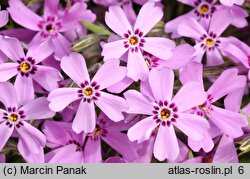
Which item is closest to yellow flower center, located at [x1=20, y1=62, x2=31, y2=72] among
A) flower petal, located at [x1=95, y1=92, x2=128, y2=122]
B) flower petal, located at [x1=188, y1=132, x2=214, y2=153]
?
flower petal, located at [x1=95, y1=92, x2=128, y2=122]

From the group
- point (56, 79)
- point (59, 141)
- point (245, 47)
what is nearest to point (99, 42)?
point (56, 79)

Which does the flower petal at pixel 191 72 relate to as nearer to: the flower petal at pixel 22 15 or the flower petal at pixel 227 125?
the flower petal at pixel 227 125

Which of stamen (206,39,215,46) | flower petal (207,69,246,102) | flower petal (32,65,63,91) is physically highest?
stamen (206,39,215,46)

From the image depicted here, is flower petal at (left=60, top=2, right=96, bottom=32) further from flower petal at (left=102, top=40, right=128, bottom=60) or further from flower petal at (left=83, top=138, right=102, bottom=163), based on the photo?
flower petal at (left=83, top=138, right=102, bottom=163)

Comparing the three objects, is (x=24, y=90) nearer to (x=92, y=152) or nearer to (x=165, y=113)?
(x=92, y=152)

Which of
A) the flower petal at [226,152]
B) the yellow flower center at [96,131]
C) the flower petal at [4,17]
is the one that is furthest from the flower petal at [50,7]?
the flower petal at [226,152]

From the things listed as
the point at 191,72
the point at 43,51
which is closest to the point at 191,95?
the point at 191,72
